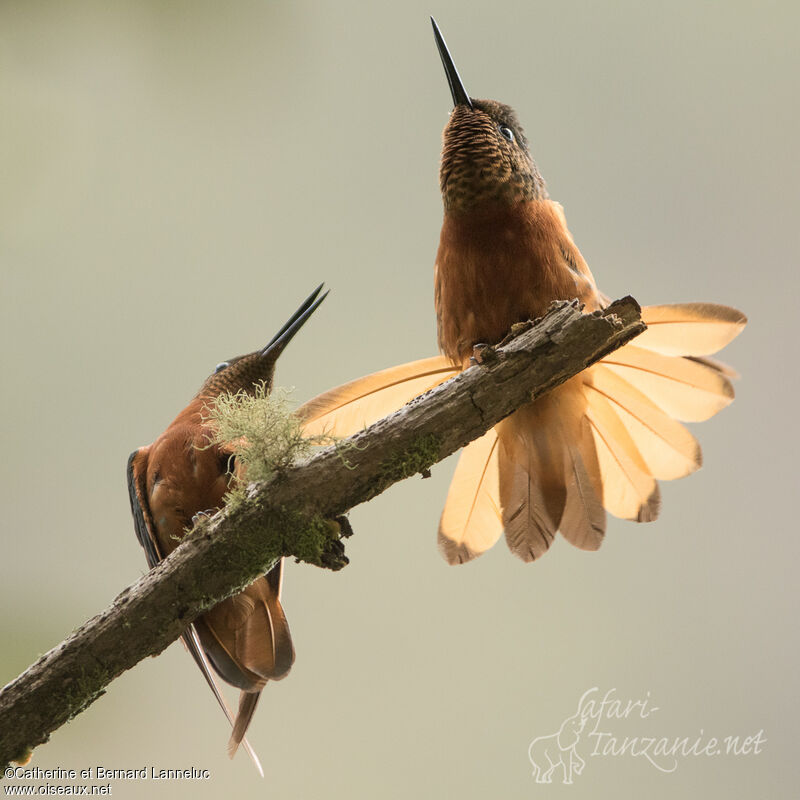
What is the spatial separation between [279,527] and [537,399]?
1.84 ft

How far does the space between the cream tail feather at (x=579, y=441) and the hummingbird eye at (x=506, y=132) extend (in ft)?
1.45

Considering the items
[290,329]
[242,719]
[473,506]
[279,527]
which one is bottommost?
[242,719]

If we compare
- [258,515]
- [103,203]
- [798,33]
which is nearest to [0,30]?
[103,203]

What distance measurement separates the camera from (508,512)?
5.37 feet

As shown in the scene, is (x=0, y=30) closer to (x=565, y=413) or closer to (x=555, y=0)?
(x=565, y=413)

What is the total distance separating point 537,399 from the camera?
1559mm

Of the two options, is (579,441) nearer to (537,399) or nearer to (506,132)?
(537,399)

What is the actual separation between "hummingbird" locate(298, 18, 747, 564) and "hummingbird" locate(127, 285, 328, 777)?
0.24 metres

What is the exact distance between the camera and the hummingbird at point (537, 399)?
1.50m

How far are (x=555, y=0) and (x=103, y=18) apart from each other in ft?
4.61

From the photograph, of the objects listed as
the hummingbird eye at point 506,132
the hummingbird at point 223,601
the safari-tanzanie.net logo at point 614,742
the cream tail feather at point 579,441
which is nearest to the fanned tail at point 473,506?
the cream tail feather at point 579,441

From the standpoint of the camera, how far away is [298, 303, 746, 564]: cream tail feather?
62.3 inches

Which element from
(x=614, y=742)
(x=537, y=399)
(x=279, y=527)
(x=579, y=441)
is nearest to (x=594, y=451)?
(x=579, y=441)

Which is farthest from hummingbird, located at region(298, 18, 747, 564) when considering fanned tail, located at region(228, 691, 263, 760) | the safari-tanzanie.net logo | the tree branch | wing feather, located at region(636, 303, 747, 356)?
the safari-tanzanie.net logo
